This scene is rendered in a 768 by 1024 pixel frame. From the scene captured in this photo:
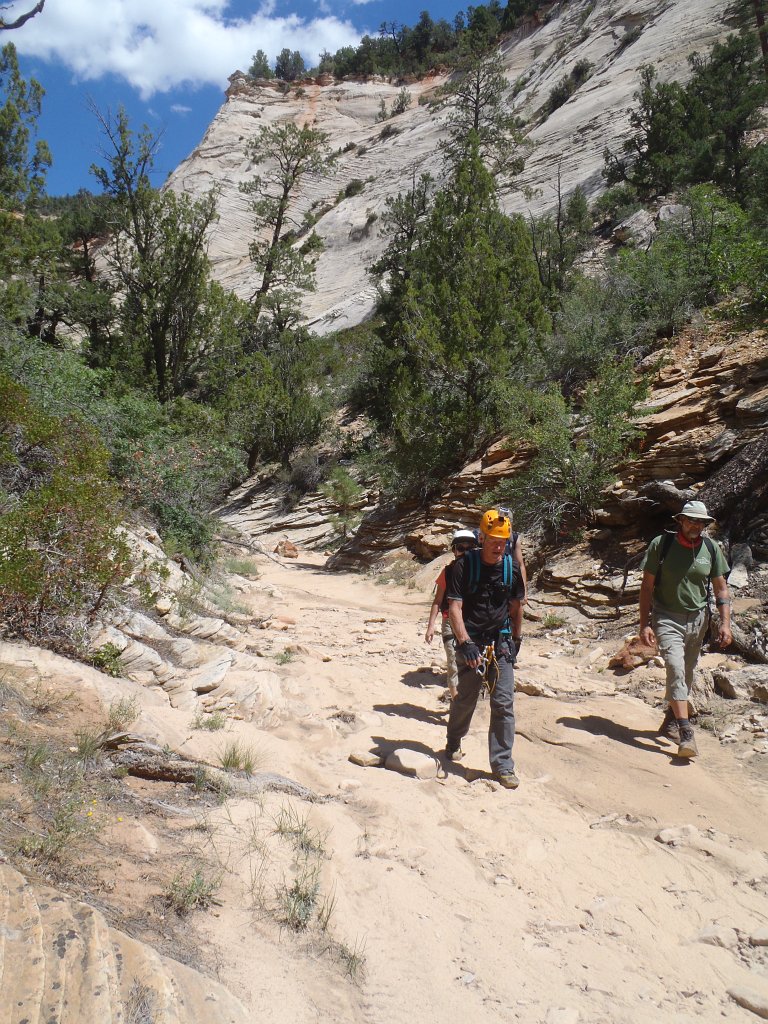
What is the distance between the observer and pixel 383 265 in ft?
79.5

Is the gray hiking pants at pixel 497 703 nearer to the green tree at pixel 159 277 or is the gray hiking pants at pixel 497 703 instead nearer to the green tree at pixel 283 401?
the green tree at pixel 159 277

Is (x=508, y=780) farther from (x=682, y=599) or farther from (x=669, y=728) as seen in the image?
(x=682, y=599)

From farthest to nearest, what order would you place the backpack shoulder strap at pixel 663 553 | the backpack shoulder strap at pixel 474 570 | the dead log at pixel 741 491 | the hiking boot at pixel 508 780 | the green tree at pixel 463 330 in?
the green tree at pixel 463 330 < the dead log at pixel 741 491 < the backpack shoulder strap at pixel 663 553 < the backpack shoulder strap at pixel 474 570 < the hiking boot at pixel 508 780

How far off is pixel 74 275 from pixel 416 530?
17602 millimetres

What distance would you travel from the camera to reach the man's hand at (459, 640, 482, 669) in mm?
3748

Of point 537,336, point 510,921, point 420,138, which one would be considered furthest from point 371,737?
point 420,138

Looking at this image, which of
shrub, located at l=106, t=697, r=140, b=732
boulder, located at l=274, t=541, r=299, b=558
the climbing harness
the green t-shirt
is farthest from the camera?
boulder, located at l=274, t=541, r=299, b=558

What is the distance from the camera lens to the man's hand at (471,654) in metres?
3.75

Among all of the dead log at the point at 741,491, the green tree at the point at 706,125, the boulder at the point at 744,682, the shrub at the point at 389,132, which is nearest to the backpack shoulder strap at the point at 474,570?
the boulder at the point at 744,682

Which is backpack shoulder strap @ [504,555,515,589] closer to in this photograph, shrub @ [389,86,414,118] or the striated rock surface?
the striated rock surface

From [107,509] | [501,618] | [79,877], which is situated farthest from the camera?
[107,509]

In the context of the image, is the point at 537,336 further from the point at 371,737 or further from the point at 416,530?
the point at 371,737

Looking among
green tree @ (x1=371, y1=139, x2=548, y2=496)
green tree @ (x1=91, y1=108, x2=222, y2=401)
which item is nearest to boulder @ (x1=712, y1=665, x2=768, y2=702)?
green tree @ (x1=371, y1=139, x2=548, y2=496)

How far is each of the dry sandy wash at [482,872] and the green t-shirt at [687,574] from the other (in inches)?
38.2
